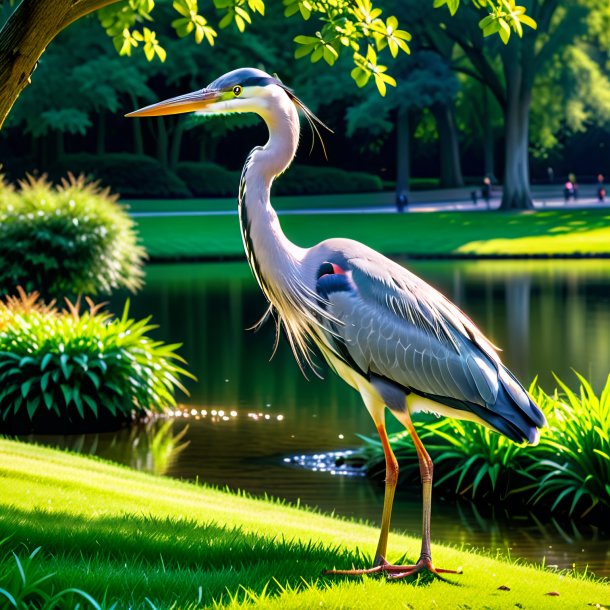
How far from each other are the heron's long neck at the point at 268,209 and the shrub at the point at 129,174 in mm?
44516

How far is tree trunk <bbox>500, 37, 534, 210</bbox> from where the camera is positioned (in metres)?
44.6

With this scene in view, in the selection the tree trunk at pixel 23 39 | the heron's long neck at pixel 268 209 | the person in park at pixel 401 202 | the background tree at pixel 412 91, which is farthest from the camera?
the person in park at pixel 401 202

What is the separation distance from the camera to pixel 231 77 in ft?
20.3

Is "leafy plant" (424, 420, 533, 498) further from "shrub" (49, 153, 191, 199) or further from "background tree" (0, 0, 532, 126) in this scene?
"shrub" (49, 153, 191, 199)

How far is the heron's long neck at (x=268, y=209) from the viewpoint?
599 cm

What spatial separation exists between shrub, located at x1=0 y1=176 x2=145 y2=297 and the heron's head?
1437 centimetres

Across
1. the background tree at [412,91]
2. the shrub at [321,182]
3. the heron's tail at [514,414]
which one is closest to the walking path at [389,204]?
the shrub at [321,182]

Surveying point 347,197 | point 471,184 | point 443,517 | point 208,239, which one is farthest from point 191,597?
point 471,184

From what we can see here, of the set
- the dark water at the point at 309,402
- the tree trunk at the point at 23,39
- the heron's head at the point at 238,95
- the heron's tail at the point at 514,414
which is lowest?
the dark water at the point at 309,402

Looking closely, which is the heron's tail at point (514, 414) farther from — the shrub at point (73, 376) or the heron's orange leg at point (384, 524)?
the shrub at point (73, 376)

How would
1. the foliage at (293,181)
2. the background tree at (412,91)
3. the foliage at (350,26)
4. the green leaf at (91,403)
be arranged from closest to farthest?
1. the foliage at (350,26)
2. the green leaf at (91,403)
3. the background tree at (412,91)
4. the foliage at (293,181)

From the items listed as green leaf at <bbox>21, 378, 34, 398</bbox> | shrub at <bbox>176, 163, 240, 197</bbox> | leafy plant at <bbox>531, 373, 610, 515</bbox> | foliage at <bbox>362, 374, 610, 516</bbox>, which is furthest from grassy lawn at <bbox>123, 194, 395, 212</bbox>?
leafy plant at <bbox>531, 373, 610, 515</bbox>

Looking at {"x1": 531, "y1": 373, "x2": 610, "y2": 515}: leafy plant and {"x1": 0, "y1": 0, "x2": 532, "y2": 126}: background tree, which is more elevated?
{"x1": 0, "y1": 0, "x2": 532, "y2": 126}: background tree

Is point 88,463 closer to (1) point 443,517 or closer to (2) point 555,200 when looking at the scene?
(1) point 443,517
